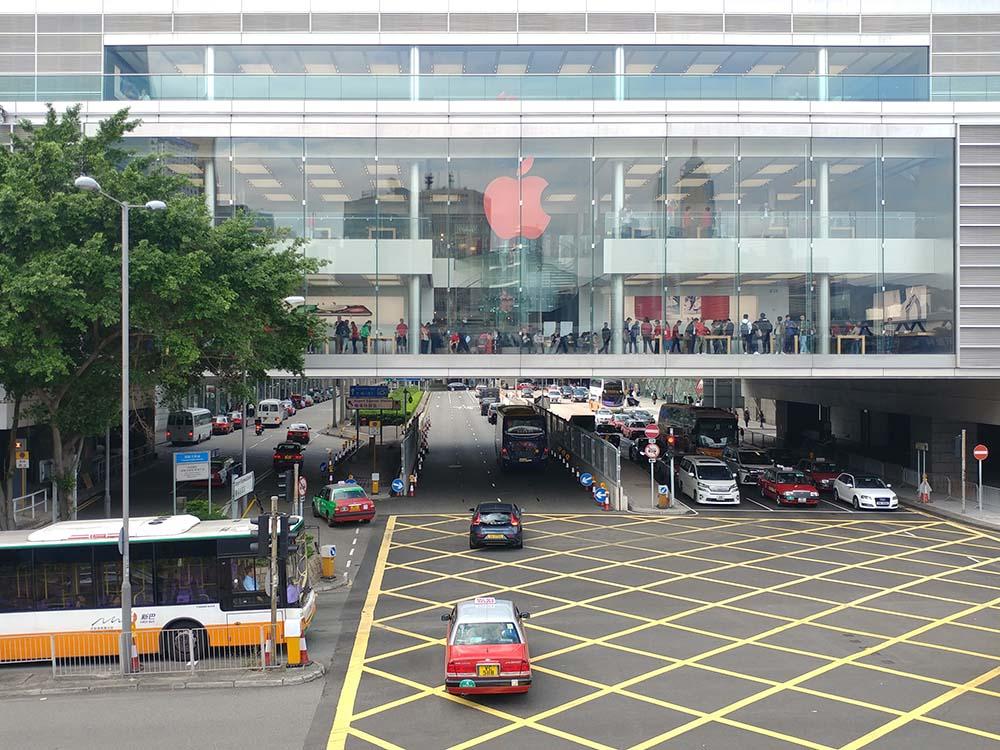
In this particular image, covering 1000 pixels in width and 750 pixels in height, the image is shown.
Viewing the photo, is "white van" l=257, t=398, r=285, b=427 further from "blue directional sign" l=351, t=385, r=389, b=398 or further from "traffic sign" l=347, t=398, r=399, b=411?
"traffic sign" l=347, t=398, r=399, b=411

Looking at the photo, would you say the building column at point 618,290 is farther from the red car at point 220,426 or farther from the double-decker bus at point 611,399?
the double-decker bus at point 611,399

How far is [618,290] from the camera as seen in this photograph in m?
33.6

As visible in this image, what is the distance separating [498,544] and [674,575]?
5.66 m

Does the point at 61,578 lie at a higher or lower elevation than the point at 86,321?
lower

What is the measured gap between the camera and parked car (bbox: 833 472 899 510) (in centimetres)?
3338

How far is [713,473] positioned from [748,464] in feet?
19.3

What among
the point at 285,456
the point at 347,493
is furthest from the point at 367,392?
the point at 347,493

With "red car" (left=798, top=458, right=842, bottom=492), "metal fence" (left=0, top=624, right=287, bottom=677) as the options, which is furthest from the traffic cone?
"red car" (left=798, top=458, right=842, bottom=492)

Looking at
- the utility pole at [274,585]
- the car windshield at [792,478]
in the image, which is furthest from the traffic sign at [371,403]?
the utility pole at [274,585]

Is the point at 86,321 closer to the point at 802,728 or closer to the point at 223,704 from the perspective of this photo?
the point at 223,704

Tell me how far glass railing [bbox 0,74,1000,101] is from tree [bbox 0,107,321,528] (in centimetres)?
897

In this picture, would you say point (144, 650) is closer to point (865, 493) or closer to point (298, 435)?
point (865, 493)

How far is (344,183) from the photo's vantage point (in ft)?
111

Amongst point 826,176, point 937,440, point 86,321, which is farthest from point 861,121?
point 86,321
